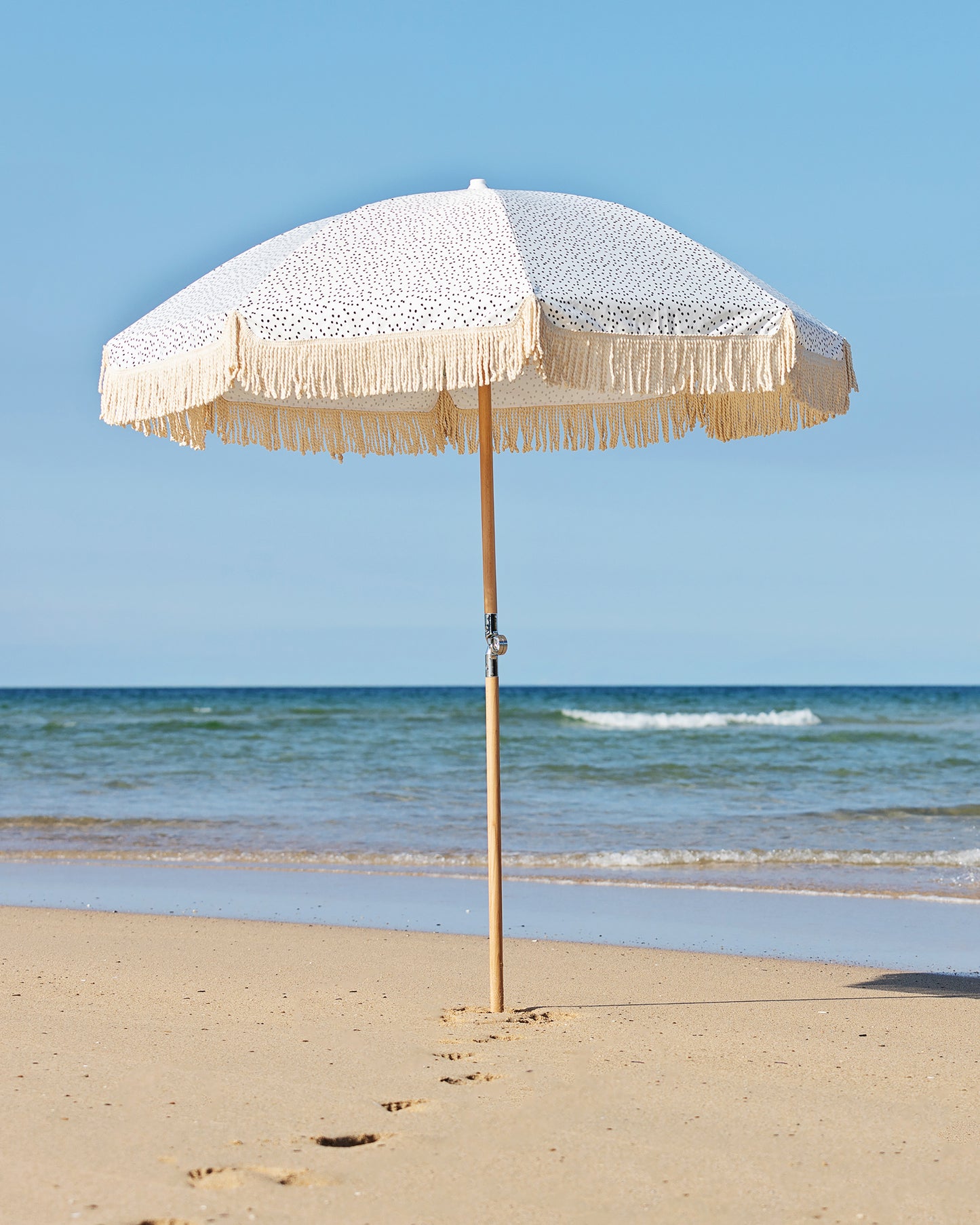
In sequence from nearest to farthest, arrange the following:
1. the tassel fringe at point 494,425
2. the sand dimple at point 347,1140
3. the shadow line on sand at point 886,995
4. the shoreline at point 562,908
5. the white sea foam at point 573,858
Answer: the sand dimple at point 347,1140
the shadow line on sand at point 886,995
the tassel fringe at point 494,425
the shoreline at point 562,908
the white sea foam at point 573,858

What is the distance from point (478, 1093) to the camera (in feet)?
10.5

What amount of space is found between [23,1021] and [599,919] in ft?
11.4

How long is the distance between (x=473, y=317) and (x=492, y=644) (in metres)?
1.23

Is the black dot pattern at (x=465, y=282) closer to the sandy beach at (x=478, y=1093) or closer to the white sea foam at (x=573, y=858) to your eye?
the sandy beach at (x=478, y=1093)

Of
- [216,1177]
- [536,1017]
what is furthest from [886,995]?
[216,1177]

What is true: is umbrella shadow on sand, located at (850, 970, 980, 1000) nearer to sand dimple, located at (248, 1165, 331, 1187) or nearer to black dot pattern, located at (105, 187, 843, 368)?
black dot pattern, located at (105, 187, 843, 368)

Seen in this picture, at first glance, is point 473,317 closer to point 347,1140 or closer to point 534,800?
point 347,1140

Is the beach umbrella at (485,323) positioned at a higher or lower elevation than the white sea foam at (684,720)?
higher

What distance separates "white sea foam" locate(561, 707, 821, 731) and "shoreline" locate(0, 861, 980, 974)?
2320cm

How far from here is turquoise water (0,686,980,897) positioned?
29.7ft

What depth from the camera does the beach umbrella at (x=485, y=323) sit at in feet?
11.0

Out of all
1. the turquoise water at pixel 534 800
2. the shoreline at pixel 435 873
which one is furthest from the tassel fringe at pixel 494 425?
the turquoise water at pixel 534 800

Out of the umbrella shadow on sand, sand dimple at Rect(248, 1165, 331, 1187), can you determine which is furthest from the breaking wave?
sand dimple at Rect(248, 1165, 331, 1187)

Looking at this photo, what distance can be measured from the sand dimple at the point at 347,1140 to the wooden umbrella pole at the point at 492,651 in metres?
1.19
